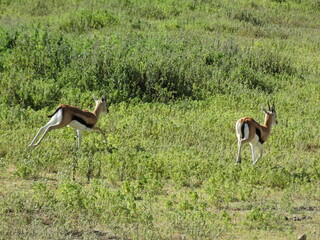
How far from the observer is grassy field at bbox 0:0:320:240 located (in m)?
7.45

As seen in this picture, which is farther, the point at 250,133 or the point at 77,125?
the point at 77,125

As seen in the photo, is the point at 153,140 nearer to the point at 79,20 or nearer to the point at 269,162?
the point at 269,162

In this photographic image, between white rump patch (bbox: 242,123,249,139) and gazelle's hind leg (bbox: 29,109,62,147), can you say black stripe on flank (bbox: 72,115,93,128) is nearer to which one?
gazelle's hind leg (bbox: 29,109,62,147)

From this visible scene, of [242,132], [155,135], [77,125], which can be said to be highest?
[242,132]

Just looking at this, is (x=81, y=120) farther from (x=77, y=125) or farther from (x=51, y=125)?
(x=51, y=125)

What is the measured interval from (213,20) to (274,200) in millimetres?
17428

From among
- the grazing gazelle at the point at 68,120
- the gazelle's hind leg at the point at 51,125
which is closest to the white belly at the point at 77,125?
the grazing gazelle at the point at 68,120

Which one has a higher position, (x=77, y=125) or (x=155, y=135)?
(x=77, y=125)

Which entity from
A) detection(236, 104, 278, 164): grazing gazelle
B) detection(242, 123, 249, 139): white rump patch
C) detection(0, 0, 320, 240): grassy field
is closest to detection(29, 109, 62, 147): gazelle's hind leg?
detection(0, 0, 320, 240): grassy field

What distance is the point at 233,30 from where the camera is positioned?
2500 centimetres

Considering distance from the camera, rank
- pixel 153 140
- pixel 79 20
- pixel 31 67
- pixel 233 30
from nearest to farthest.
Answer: pixel 153 140 < pixel 31 67 < pixel 79 20 < pixel 233 30

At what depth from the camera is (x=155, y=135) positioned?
40.1ft

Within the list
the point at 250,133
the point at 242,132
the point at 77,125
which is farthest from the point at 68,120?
the point at 250,133

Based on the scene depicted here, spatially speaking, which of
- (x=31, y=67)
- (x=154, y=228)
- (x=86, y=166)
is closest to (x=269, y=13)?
(x=31, y=67)
